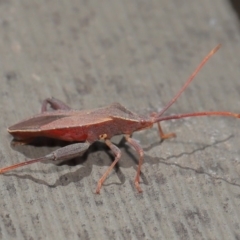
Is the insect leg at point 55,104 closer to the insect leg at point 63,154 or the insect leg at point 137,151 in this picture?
the insect leg at point 63,154

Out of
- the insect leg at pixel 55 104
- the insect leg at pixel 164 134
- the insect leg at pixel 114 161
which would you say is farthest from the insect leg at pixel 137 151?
the insect leg at pixel 55 104

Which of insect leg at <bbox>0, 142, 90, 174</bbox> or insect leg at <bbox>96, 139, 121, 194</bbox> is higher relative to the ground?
insect leg at <bbox>0, 142, 90, 174</bbox>

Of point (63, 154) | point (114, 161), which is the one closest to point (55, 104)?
point (63, 154)

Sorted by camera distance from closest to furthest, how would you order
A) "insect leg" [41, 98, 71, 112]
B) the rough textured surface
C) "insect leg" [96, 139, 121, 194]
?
the rough textured surface < "insect leg" [96, 139, 121, 194] < "insect leg" [41, 98, 71, 112]

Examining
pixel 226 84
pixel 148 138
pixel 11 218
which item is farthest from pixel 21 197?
pixel 226 84

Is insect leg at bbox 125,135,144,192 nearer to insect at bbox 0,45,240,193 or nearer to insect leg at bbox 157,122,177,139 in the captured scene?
insect at bbox 0,45,240,193

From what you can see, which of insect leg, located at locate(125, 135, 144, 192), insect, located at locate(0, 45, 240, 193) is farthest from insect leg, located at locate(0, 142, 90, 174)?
insect leg, located at locate(125, 135, 144, 192)

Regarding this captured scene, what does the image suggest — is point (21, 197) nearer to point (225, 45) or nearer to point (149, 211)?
point (149, 211)
